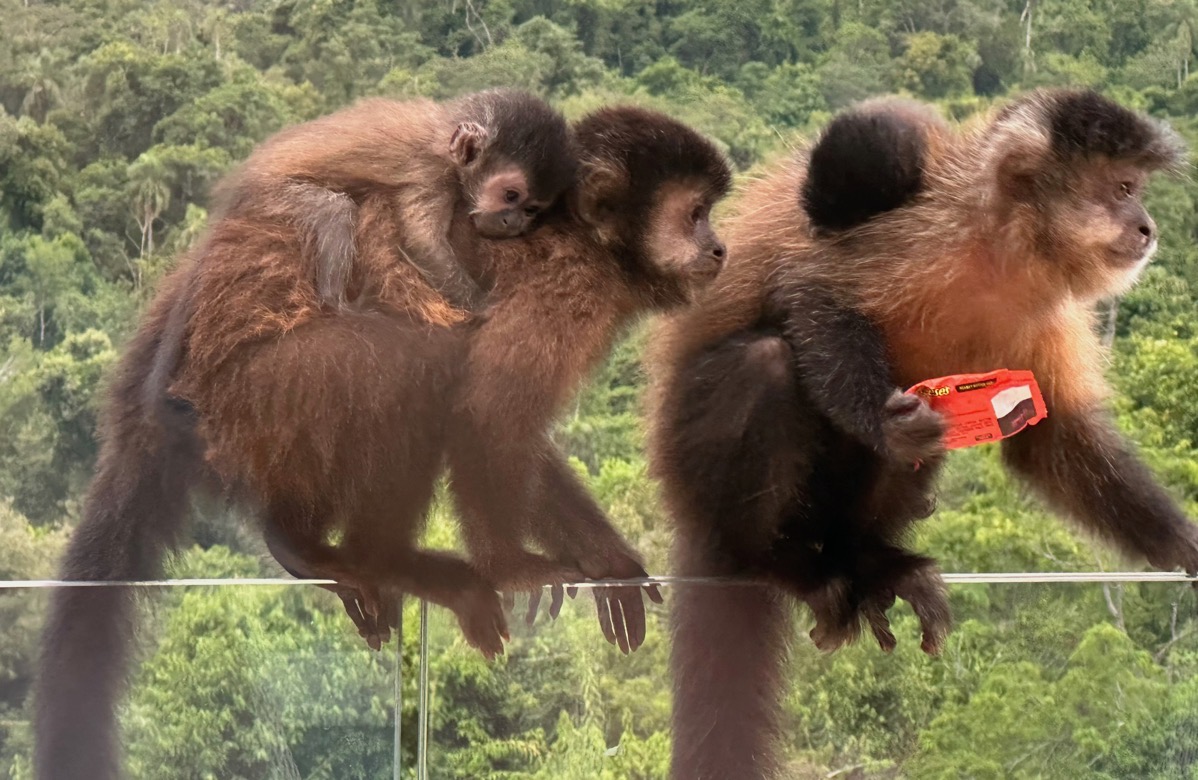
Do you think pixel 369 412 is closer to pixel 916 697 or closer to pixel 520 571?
pixel 520 571

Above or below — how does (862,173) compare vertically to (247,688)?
above

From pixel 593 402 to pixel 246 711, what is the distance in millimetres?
889

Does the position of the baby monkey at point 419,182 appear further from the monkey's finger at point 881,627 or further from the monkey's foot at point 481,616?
the monkey's finger at point 881,627

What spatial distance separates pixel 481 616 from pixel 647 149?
89cm

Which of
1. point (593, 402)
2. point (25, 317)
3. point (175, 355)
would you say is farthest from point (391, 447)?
point (25, 317)

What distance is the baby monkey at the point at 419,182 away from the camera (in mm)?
2133

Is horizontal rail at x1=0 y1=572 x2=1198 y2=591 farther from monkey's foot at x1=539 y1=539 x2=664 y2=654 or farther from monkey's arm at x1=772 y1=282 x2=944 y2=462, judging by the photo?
monkey's arm at x1=772 y1=282 x2=944 y2=462

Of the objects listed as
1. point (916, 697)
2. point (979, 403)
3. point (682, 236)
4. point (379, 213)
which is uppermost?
point (379, 213)

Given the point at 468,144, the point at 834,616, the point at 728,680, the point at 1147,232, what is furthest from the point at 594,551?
the point at 1147,232

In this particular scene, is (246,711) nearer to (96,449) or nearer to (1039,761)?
(96,449)

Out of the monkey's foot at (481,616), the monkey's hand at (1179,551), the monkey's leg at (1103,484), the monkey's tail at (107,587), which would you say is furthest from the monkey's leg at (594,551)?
the monkey's hand at (1179,551)

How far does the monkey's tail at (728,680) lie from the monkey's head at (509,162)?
0.77 metres

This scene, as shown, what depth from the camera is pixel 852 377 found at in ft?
7.37

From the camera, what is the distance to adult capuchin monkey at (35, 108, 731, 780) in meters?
2.09
